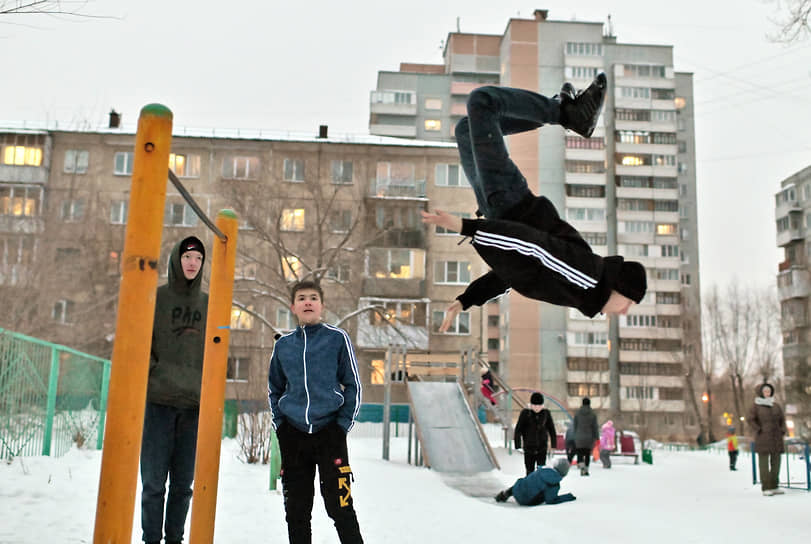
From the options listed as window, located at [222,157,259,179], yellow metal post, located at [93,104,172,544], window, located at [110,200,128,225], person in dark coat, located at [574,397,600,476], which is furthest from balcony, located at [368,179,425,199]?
yellow metal post, located at [93,104,172,544]

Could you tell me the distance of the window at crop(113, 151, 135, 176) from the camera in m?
41.3

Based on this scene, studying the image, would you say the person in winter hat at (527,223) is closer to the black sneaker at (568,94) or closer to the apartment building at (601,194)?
the black sneaker at (568,94)

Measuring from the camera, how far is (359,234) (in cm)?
3953

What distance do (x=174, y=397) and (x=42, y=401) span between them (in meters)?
6.77

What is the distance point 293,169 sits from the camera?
136 ft

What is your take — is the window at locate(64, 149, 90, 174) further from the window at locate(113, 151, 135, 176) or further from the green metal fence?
the green metal fence

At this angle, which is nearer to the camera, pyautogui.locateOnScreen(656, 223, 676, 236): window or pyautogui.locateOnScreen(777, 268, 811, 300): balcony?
pyautogui.locateOnScreen(777, 268, 811, 300): balcony

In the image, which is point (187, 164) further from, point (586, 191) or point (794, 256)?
point (794, 256)

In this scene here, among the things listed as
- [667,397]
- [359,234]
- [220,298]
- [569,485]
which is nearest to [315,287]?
[220,298]

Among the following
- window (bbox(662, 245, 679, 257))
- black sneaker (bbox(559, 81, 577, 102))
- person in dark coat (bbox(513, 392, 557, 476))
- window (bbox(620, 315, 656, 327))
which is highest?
window (bbox(662, 245, 679, 257))

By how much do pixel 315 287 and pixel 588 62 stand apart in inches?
2584

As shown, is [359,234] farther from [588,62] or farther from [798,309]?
[798,309]

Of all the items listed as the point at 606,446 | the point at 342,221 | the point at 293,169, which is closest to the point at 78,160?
the point at 293,169

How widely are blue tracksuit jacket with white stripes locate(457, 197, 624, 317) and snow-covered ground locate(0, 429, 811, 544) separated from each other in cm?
378
